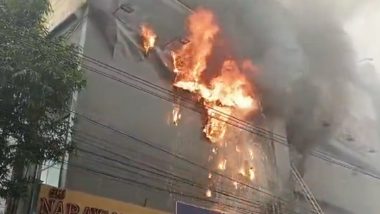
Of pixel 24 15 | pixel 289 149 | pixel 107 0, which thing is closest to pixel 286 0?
pixel 289 149

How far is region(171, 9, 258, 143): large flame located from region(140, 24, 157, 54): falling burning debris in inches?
22.4

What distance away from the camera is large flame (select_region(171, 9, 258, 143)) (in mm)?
11492

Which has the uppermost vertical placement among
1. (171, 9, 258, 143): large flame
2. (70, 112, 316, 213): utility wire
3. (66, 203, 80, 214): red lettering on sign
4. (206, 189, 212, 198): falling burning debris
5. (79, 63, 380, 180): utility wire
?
(171, 9, 258, 143): large flame

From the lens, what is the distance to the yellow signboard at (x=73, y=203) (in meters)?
8.18

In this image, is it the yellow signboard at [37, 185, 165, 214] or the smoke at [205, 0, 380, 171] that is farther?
the smoke at [205, 0, 380, 171]

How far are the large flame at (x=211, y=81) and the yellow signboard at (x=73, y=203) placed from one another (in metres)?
3.20

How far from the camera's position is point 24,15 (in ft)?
24.3

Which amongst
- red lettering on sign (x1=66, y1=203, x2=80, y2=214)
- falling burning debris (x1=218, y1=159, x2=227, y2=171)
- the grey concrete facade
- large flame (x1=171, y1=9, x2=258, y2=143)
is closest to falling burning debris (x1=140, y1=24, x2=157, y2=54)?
the grey concrete facade

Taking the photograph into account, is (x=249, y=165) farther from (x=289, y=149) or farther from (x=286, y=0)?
(x=286, y=0)

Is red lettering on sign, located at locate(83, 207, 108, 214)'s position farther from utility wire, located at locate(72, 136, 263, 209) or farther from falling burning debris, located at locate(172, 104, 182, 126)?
falling burning debris, located at locate(172, 104, 182, 126)

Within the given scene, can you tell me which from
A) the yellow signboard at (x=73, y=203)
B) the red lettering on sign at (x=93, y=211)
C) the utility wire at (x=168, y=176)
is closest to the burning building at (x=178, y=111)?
the utility wire at (x=168, y=176)

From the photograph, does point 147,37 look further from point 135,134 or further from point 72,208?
point 72,208

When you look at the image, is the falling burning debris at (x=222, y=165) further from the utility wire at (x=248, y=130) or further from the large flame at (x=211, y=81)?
the utility wire at (x=248, y=130)

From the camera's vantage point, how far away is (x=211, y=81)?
12180mm
